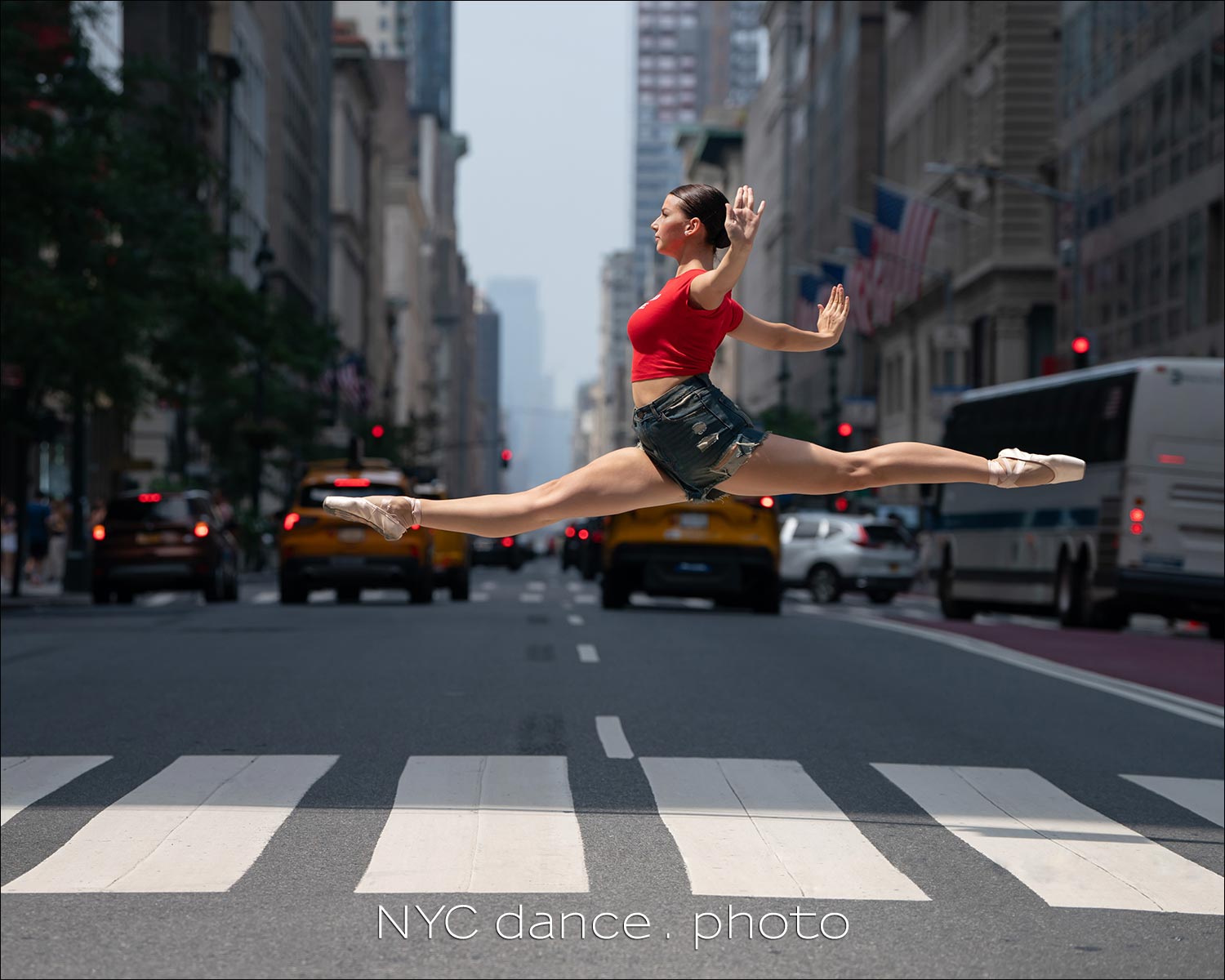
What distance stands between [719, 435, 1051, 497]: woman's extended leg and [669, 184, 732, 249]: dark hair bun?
0.36 m

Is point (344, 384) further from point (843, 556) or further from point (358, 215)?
point (358, 215)

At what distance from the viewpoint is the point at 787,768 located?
1347cm

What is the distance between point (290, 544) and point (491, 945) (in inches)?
908

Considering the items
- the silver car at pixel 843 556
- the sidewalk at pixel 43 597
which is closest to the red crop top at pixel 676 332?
the sidewalk at pixel 43 597

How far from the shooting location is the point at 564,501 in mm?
3594

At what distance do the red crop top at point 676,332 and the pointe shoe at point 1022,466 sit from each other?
0.61 metres

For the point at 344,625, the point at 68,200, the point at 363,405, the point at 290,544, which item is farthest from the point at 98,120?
the point at 363,405

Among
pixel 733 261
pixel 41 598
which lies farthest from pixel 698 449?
pixel 41 598

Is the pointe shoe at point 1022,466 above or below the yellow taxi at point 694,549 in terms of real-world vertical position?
above

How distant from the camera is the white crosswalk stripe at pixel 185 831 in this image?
956 cm

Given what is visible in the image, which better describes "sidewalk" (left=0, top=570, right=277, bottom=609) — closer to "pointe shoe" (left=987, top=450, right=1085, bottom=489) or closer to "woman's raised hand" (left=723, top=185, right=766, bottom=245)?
"pointe shoe" (left=987, top=450, right=1085, bottom=489)

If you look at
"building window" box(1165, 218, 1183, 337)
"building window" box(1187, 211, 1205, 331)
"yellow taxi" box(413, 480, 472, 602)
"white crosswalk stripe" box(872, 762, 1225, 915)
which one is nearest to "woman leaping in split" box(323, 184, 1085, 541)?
"white crosswalk stripe" box(872, 762, 1225, 915)

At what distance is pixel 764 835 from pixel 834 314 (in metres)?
7.41

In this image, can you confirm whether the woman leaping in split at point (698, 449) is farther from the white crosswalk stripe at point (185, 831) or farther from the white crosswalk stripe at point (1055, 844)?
the white crosswalk stripe at point (1055, 844)
